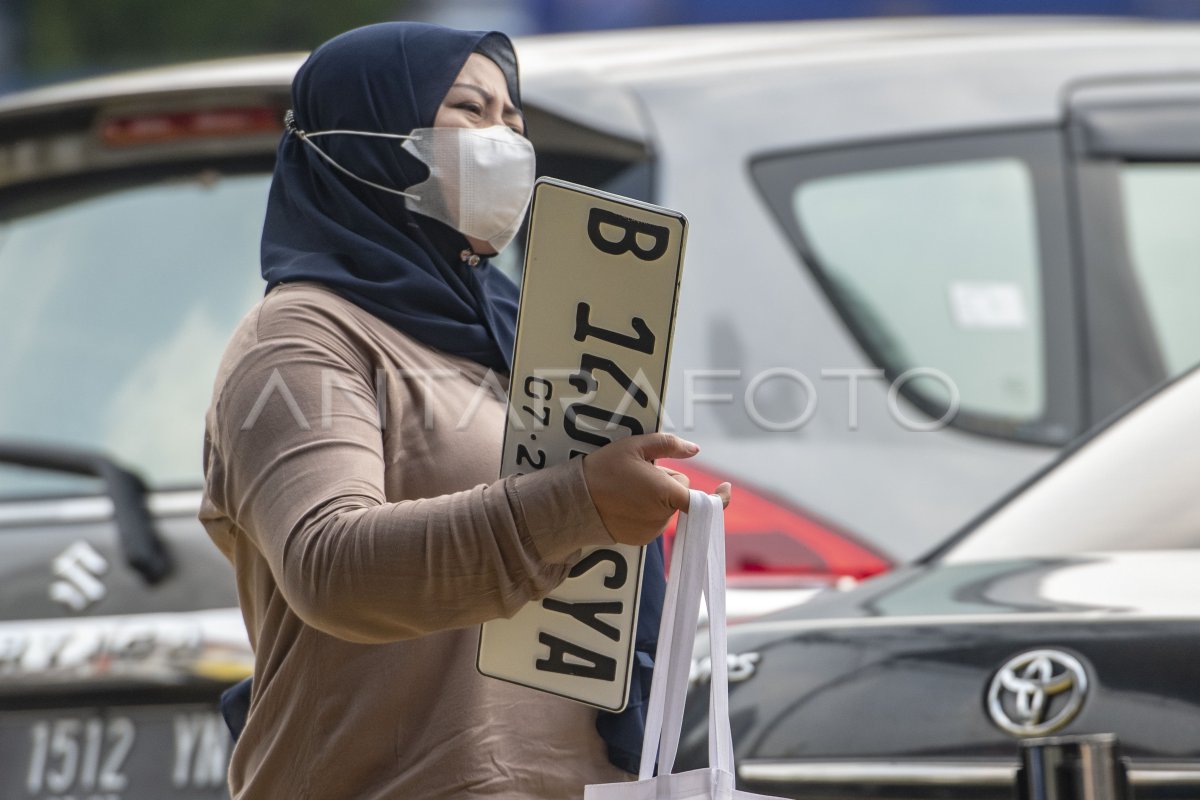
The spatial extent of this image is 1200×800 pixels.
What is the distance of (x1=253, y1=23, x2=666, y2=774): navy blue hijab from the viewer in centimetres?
210

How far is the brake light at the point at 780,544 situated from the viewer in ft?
11.1

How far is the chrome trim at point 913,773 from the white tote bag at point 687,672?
484 millimetres

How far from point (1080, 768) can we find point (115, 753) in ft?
7.00

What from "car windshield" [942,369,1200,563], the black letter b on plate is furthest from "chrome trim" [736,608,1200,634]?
the black letter b on plate

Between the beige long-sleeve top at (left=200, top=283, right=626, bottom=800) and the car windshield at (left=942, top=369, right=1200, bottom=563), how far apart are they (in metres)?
1.12

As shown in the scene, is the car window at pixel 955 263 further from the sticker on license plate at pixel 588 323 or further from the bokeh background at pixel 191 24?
the bokeh background at pixel 191 24

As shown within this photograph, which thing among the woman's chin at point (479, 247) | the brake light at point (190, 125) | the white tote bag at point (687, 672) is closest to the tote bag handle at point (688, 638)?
the white tote bag at point (687, 672)

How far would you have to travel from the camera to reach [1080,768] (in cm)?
210

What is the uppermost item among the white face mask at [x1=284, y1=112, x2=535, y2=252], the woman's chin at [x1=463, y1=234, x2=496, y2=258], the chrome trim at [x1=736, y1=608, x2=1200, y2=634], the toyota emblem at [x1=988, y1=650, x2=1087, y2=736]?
the white face mask at [x1=284, y1=112, x2=535, y2=252]

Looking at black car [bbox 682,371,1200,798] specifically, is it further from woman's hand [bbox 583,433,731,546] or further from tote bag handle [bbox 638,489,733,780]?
woman's hand [bbox 583,433,731,546]

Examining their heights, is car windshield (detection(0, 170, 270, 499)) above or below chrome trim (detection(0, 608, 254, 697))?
above

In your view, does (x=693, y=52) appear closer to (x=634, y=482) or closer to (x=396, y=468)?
(x=396, y=468)

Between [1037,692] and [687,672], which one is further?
[1037,692]

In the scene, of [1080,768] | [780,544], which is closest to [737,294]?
[780,544]
